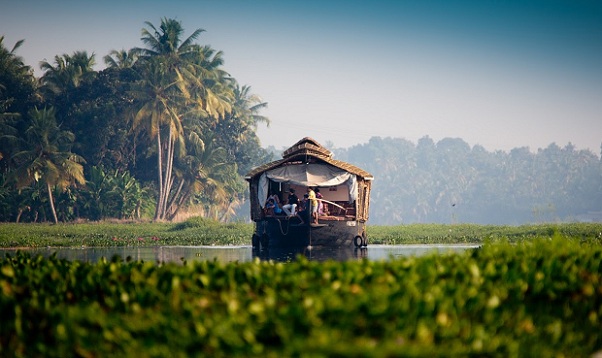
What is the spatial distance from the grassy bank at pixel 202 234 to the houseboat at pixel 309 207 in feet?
19.3

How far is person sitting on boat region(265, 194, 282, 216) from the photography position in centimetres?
3010

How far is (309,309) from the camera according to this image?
7590mm

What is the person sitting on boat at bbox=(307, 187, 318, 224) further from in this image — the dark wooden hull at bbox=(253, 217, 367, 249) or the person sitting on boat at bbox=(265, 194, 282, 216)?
the person sitting on boat at bbox=(265, 194, 282, 216)

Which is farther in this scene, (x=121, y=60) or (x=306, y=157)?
(x=121, y=60)

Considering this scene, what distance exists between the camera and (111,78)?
58625 millimetres

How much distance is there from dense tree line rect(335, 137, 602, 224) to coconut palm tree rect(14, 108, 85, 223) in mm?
72673

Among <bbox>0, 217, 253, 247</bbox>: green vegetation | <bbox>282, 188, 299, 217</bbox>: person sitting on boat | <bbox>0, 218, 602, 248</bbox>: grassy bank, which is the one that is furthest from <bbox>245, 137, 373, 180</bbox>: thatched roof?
<bbox>0, 217, 253, 247</bbox>: green vegetation

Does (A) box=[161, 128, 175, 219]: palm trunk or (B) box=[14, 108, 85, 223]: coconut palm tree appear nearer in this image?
(B) box=[14, 108, 85, 223]: coconut palm tree

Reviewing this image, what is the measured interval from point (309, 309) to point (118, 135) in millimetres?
52569

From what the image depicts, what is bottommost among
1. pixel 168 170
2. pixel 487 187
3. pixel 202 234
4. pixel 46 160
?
pixel 202 234

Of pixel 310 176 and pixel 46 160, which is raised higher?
pixel 46 160

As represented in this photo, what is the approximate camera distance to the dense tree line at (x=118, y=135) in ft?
170

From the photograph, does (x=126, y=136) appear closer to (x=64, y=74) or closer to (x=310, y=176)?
(x=64, y=74)

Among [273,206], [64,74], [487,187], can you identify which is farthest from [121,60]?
[487,187]
